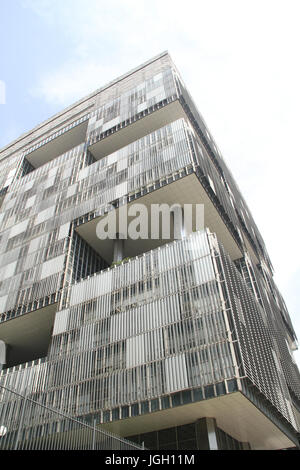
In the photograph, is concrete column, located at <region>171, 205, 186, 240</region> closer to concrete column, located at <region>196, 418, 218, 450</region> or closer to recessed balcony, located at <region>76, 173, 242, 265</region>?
recessed balcony, located at <region>76, 173, 242, 265</region>

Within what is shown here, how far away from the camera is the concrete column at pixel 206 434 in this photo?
21.6m

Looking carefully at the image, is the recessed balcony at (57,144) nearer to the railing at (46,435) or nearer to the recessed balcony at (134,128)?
the recessed balcony at (134,128)

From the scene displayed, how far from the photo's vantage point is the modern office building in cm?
2236

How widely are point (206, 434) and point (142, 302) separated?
9.19m

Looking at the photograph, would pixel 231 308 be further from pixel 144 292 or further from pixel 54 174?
pixel 54 174

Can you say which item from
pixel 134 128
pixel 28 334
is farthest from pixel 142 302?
pixel 134 128

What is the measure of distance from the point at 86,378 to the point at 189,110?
3385 centimetres

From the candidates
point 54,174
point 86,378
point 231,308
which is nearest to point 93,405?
point 86,378

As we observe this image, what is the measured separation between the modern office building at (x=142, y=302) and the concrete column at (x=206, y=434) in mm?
63

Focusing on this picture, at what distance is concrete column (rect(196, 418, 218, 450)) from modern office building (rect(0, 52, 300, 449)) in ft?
0.21

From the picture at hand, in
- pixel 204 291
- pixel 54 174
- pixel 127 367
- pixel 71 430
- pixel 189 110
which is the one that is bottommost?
pixel 71 430

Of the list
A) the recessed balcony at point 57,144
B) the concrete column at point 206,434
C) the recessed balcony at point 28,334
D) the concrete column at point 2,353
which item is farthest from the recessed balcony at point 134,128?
the concrete column at point 206,434

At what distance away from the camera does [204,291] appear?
24.7 m

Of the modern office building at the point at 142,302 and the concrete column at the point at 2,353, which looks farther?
the concrete column at the point at 2,353
